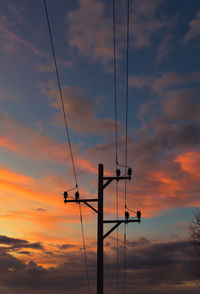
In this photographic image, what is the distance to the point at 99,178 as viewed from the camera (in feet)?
60.2

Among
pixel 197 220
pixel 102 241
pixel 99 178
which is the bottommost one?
pixel 102 241

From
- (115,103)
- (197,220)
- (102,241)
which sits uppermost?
(197,220)

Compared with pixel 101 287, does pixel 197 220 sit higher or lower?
higher

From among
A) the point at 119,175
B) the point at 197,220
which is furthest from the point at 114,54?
the point at 197,220

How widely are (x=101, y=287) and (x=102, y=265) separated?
0.96 metres

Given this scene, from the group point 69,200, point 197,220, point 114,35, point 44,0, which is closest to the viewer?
point 44,0

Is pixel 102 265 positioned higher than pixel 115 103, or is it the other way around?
pixel 115 103

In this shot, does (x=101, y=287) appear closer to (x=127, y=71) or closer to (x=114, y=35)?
(x=127, y=71)

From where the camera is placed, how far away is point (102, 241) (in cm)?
1703

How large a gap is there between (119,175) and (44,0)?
10.3m

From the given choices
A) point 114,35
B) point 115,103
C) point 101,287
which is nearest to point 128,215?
point 101,287

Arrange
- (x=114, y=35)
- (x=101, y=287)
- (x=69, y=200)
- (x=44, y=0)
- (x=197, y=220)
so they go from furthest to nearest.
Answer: (x=197, y=220) → (x=69, y=200) → (x=101, y=287) → (x=114, y=35) → (x=44, y=0)

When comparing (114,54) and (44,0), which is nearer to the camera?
(44,0)

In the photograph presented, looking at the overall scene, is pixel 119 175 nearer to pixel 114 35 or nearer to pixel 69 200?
pixel 69 200
